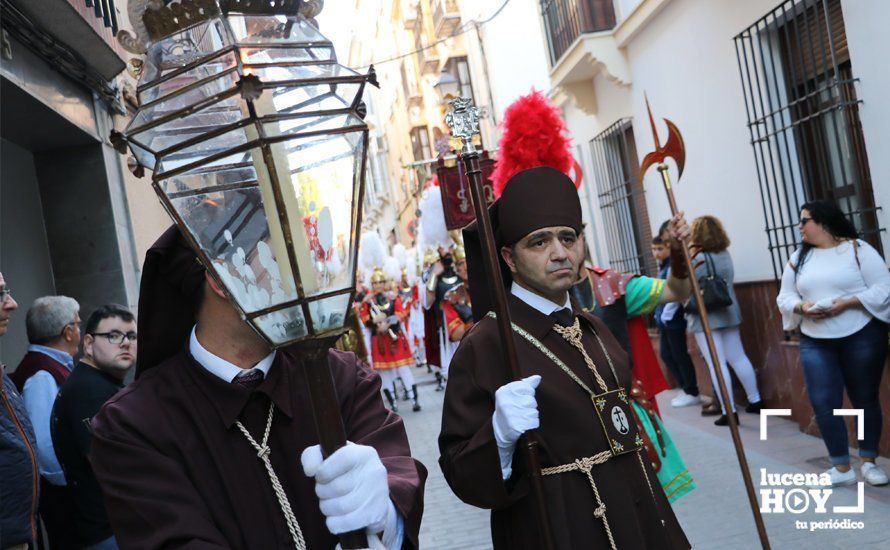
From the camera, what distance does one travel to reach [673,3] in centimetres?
1036

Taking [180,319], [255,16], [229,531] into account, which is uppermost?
[255,16]

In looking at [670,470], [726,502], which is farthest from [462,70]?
[670,470]

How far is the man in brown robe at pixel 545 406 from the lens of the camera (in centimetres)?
291

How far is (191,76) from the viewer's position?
5.41 ft

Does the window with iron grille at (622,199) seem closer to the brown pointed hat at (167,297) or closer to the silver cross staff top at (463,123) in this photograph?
the silver cross staff top at (463,123)

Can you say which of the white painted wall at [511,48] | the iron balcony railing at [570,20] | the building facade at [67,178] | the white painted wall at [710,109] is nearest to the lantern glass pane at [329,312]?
the building facade at [67,178]

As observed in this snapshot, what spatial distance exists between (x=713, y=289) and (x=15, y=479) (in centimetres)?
640

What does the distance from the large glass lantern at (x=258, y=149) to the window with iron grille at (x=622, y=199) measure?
431 inches

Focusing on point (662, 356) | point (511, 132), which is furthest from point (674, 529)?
point (662, 356)

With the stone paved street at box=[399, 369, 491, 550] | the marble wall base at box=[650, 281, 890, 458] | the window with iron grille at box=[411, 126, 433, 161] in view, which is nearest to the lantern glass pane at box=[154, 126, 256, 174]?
the stone paved street at box=[399, 369, 491, 550]

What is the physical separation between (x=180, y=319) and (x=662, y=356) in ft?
30.2

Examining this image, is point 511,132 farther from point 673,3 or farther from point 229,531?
point 673,3

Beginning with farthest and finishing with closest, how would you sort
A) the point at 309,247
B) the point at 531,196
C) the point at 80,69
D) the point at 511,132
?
the point at 80,69
the point at 511,132
the point at 531,196
the point at 309,247

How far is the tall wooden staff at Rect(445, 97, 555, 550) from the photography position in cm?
278
